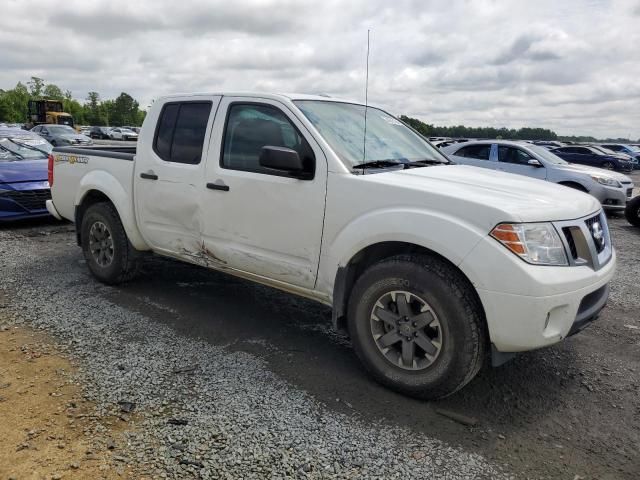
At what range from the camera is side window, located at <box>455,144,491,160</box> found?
12.3 metres

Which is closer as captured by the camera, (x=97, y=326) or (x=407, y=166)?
(x=407, y=166)

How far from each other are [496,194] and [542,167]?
9.59 meters

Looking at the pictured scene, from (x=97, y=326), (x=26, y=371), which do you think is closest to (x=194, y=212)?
(x=97, y=326)

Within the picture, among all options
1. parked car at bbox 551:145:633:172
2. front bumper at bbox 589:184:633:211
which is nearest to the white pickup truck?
front bumper at bbox 589:184:633:211

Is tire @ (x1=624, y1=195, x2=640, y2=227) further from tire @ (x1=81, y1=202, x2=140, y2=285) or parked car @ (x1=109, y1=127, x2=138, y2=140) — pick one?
parked car @ (x1=109, y1=127, x2=138, y2=140)

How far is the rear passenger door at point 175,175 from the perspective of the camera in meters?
4.33

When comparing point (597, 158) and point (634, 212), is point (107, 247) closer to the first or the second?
point (634, 212)

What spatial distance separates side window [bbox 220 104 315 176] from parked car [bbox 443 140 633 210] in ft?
28.2

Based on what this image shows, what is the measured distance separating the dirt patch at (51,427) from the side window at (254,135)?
191 cm

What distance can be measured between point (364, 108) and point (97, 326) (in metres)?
2.91

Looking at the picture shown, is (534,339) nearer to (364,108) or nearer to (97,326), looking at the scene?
(364,108)

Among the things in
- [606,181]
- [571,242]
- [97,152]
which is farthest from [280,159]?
[606,181]

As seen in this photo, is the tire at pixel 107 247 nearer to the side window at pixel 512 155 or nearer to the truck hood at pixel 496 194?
the truck hood at pixel 496 194

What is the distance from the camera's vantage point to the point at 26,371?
351 centimetres
